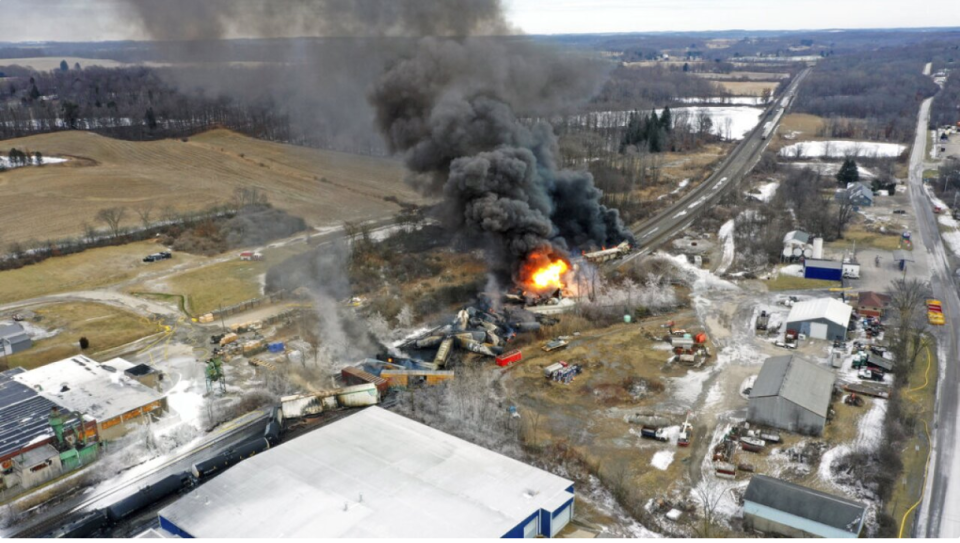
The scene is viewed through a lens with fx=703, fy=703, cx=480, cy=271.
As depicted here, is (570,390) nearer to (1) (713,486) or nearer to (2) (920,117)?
(1) (713,486)

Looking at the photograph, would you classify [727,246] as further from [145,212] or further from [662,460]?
[145,212]

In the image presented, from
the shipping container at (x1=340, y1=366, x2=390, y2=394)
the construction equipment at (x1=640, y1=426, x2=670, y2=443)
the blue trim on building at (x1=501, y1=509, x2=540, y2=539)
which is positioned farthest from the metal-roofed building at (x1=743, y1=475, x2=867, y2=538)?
the shipping container at (x1=340, y1=366, x2=390, y2=394)

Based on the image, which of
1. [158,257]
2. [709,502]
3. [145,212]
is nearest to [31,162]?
[145,212]

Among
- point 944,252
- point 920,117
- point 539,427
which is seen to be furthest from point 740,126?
point 539,427

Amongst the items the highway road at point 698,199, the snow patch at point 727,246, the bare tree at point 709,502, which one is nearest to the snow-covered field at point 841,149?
the highway road at point 698,199

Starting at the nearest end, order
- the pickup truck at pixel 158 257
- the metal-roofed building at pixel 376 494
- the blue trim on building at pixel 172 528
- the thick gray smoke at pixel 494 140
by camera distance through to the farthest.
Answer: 1. the metal-roofed building at pixel 376 494
2. the blue trim on building at pixel 172 528
3. the thick gray smoke at pixel 494 140
4. the pickup truck at pixel 158 257

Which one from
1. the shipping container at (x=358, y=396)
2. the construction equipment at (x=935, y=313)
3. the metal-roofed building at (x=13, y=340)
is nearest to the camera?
the shipping container at (x=358, y=396)

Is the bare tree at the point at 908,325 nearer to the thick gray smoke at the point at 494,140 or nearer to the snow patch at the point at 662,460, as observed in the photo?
the snow patch at the point at 662,460

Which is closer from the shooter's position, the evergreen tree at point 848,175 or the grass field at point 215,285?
the grass field at point 215,285
